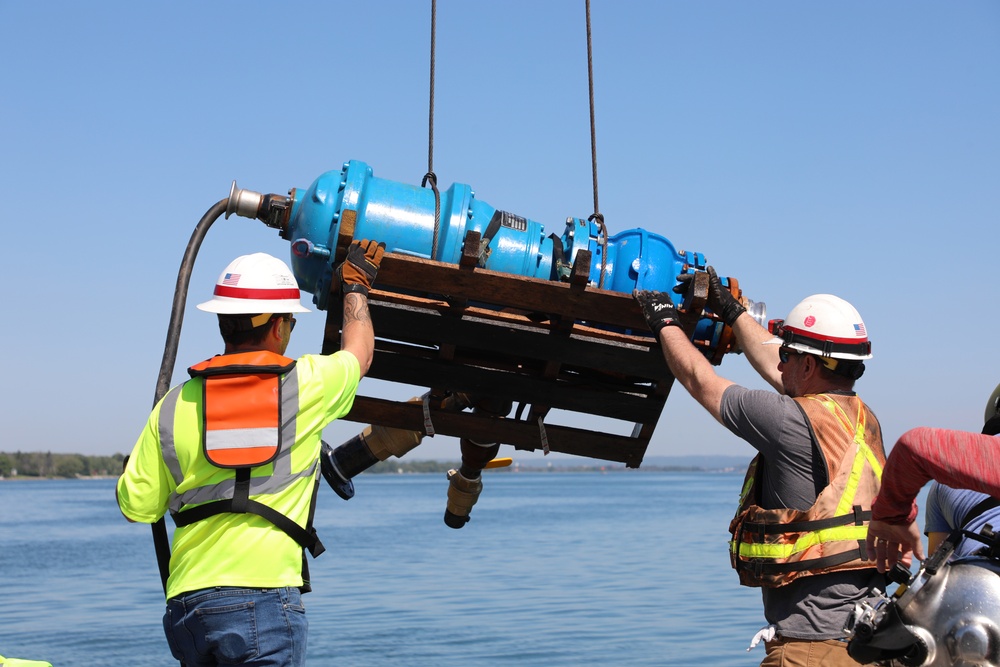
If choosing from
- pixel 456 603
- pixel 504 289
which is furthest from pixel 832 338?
pixel 456 603

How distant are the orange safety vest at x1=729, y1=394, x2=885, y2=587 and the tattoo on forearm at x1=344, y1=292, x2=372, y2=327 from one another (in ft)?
5.84

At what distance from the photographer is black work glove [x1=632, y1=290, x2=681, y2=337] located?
188 inches

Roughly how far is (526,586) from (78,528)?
36582 millimetres

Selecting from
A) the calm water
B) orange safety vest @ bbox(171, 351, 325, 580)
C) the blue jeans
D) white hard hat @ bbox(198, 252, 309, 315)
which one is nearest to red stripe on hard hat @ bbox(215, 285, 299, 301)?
white hard hat @ bbox(198, 252, 309, 315)

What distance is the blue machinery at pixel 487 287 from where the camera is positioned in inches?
203

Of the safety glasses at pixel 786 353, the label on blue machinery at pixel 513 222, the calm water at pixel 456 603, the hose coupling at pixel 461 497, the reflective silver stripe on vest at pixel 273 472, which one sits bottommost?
the calm water at pixel 456 603

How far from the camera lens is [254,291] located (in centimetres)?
428

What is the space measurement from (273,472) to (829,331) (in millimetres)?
2199

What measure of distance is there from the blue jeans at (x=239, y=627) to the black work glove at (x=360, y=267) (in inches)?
55.4

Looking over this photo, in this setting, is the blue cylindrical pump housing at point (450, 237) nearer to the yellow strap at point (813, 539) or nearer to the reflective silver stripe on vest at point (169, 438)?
the reflective silver stripe on vest at point (169, 438)

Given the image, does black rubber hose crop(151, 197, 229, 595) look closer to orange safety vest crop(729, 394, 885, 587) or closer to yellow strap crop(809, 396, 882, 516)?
orange safety vest crop(729, 394, 885, 587)

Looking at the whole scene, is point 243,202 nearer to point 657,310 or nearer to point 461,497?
point 657,310

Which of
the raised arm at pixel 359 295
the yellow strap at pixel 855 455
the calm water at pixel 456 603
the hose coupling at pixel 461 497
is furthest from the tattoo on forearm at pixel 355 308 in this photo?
the calm water at pixel 456 603

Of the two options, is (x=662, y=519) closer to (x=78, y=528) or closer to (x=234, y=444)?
(x=78, y=528)
